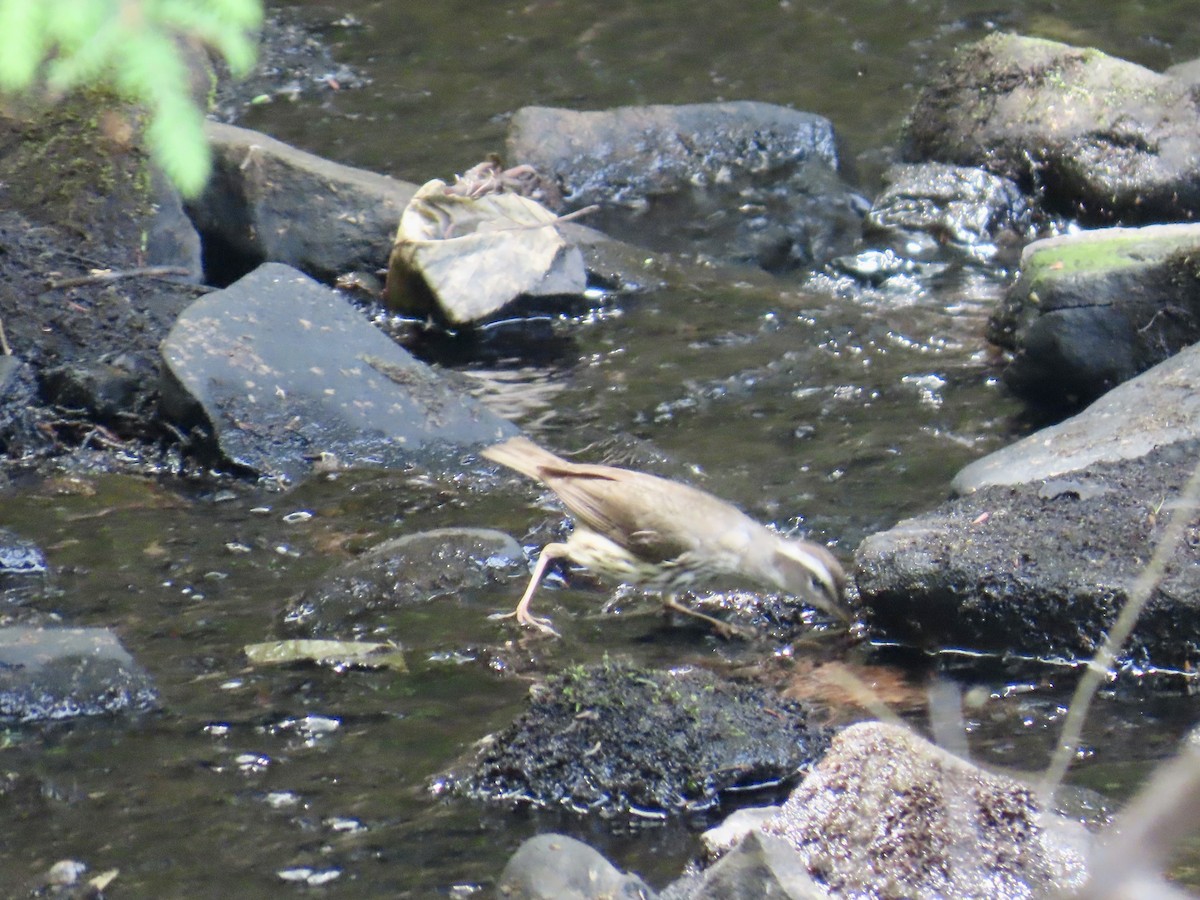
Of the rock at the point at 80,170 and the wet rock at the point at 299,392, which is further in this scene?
the rock at the point at 80,170

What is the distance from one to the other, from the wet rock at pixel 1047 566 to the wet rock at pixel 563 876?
2307mm

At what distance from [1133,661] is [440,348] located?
5.39 metres

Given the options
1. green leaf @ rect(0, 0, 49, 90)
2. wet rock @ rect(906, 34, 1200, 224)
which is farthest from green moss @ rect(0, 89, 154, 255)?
green leaf @ rect(0, 0, 49, 90)

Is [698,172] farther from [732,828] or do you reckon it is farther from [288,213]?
[732,828]

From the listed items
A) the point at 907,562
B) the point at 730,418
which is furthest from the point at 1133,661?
the point at 730,418

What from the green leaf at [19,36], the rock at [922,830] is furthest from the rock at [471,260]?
the green leaf at [19,36]

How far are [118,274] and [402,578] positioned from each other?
3.59 m

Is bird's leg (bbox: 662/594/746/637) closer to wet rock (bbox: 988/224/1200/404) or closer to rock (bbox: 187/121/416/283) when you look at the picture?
wet rock (bbox: 988/224/1200/404)

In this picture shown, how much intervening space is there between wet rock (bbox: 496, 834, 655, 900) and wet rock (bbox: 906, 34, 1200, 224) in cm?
876

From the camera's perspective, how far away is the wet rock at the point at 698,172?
38.7 feet

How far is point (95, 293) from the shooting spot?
8852 mm

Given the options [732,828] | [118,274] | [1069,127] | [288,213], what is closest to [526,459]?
[732,828]

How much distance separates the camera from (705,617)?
21.2ft

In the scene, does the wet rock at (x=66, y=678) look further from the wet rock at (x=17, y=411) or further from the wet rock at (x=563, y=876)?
the wet rock at (x=17, y=411)
